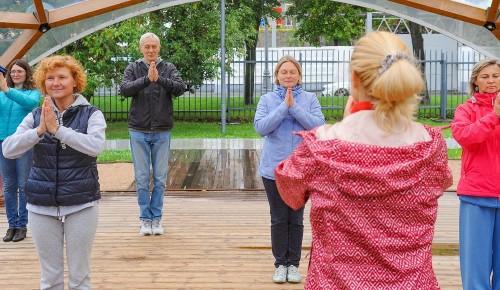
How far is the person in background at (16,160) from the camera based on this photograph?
7.77 m

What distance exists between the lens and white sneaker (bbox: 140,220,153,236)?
7952 mm

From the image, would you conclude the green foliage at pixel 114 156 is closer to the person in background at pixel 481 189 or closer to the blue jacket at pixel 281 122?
the blue jacket at pixel 281 122

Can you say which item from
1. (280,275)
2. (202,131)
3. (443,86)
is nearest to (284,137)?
(280,275)

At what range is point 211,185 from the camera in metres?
11.3

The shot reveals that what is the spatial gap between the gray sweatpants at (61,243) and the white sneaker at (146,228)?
310cm

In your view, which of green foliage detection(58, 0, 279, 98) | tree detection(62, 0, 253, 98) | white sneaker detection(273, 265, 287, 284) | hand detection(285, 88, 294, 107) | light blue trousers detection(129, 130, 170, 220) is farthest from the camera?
tree detection(62, 0, 253, 98)

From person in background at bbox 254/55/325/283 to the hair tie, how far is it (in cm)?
311

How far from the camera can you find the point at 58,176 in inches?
185

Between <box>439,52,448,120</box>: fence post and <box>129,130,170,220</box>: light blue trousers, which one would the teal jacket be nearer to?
<box>129,130,170,220</box>: light blue trousers

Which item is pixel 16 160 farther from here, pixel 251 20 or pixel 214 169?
pixel 251 20

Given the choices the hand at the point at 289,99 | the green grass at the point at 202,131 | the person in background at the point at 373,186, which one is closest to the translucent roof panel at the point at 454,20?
the hand at the point at 289,99

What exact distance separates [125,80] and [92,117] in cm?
312

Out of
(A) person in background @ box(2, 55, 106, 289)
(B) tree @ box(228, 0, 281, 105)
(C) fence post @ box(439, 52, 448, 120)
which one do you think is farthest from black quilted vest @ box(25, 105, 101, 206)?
(C) fence post @ box(439, 52, 448, 120)

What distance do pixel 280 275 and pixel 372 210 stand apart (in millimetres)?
3285
